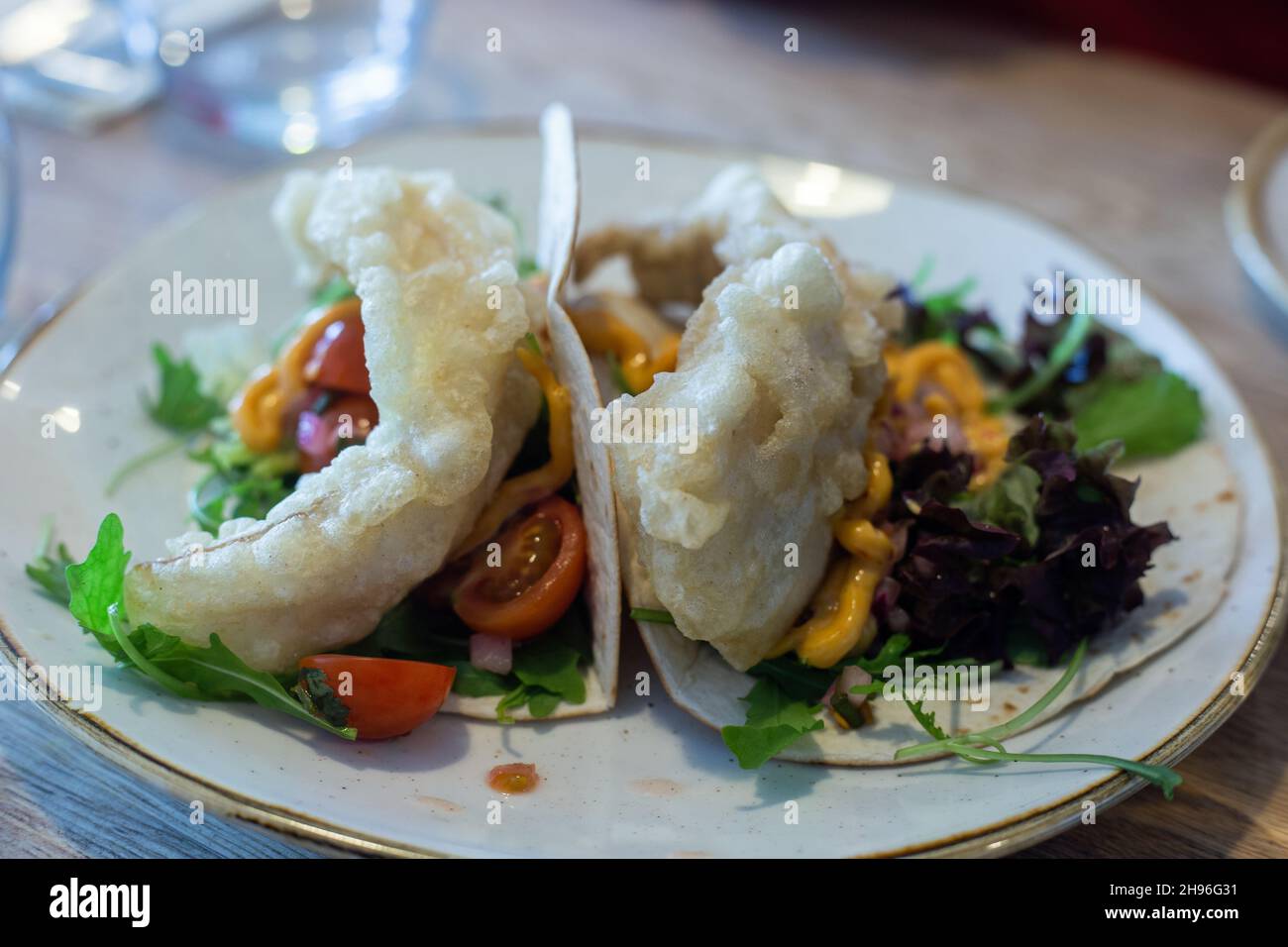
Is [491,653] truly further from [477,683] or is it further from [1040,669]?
[1040,669]

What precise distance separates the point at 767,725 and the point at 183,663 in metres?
1.33

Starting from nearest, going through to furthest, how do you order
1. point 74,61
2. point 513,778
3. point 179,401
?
point 513,778 → point 179,401 → point 74,61

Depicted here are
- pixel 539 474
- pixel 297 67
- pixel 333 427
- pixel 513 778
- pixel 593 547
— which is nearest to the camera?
pixel 513 778

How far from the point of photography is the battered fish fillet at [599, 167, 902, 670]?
2.46 metres

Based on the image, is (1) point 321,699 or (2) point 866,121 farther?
(2) point 866,121

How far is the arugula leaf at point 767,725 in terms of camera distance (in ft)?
8.36

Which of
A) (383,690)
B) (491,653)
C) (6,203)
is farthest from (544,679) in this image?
(6,203)

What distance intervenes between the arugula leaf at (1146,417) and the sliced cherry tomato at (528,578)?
5.49ft

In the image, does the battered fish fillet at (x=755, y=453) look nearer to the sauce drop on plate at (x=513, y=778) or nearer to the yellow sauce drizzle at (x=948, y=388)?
the sauce drop on plate at (x=513, y=778)

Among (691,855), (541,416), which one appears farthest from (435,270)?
(691,855)

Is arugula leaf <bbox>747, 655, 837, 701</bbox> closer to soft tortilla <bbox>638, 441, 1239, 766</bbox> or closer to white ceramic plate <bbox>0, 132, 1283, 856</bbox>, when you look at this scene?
soft tortilla <bbox>638, 441, 1239, 766</bbox>

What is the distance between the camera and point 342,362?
326 cm

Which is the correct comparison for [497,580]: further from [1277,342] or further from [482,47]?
[482,47]

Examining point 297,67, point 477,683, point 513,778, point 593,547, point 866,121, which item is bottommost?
point 513,778
